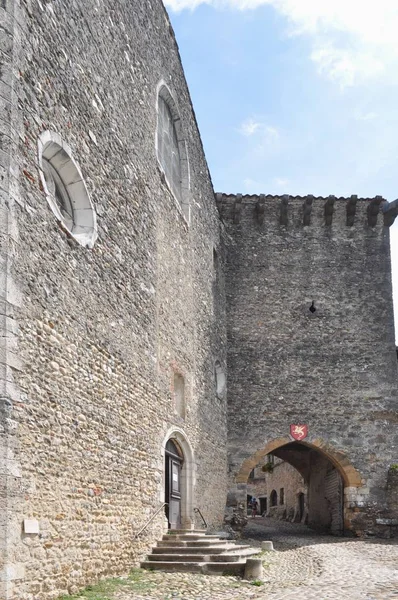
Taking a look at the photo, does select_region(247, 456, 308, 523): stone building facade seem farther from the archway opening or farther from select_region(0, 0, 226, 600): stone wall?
select_region(0, 0, 226, 600): stone wall

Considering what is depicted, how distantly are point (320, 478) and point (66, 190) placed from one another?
15577 mm

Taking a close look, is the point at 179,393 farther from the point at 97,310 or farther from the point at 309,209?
the point at 309,209

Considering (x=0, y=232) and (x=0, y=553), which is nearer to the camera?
(x=0, y=553)

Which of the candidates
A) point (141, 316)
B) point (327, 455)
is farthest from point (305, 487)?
point (141, 316)

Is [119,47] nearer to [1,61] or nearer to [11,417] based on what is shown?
[1,61]

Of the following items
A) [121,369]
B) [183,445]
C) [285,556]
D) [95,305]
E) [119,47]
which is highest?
[119,47]

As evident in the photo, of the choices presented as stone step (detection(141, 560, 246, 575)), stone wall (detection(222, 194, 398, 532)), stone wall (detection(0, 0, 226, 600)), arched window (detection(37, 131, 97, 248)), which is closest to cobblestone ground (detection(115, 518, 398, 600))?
stone step (detection(141, 560, 246, 575))

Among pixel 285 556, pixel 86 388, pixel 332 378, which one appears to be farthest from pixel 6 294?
pixel 332 378

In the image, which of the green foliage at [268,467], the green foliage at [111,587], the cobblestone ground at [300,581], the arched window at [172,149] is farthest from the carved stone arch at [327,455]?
the green foliage at [268,467]

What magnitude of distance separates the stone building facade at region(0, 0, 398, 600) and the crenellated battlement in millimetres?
54

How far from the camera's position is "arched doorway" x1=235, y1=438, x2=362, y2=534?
1638 cm

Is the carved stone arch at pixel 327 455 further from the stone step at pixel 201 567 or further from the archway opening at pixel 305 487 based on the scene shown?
the stone step at pixel 201 567

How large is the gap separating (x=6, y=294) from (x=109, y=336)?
107 inches

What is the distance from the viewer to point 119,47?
10.1 m
